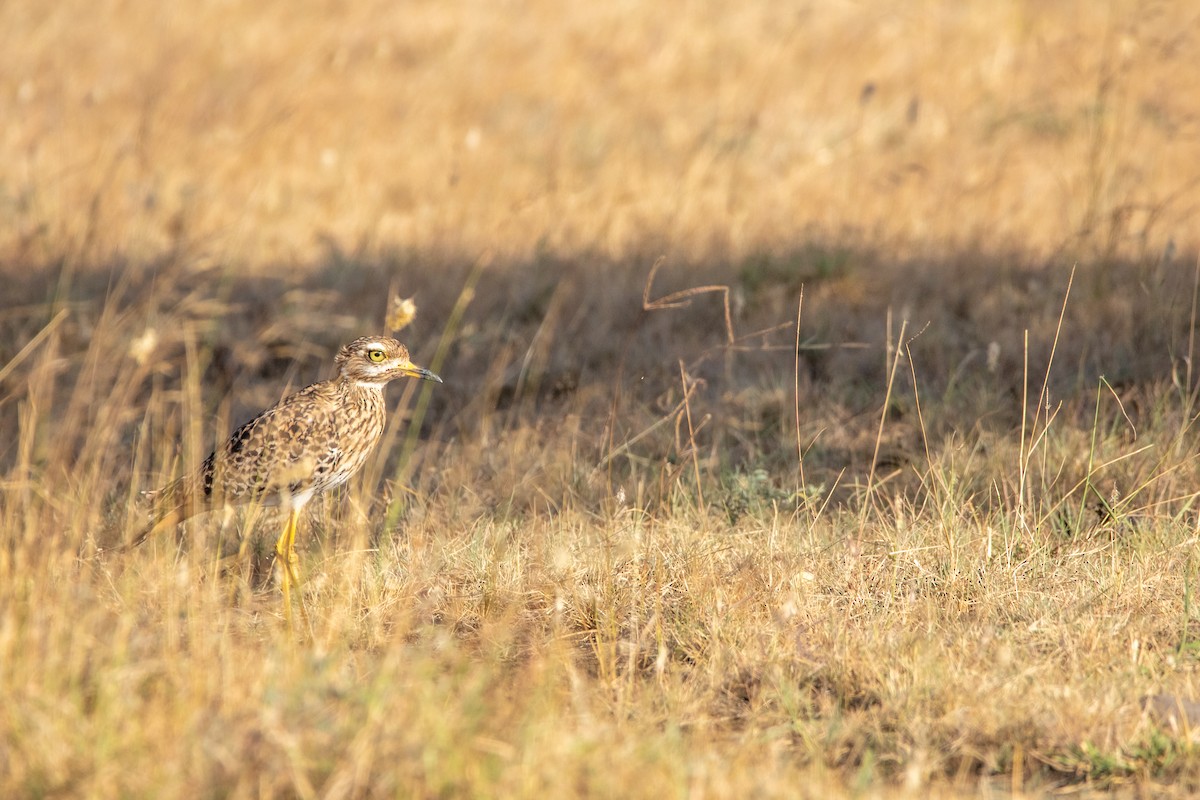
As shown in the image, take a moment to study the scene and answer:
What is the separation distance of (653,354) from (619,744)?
422 centimetres

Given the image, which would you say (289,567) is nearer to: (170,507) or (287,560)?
(287,560)

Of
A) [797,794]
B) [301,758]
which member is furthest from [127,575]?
[797,794]

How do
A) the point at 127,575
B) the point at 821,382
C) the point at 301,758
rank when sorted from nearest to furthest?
the point at 301,758
the point at 127,575
the point at 821,382

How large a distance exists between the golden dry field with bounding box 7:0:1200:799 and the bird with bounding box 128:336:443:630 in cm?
12

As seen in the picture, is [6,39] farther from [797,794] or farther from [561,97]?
[797,794]

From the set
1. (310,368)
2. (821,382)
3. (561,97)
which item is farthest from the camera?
(561,97)

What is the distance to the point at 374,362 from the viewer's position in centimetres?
533

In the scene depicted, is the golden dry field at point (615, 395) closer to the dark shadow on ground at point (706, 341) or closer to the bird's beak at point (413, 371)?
the dark shadow on ground at point (706, 341)

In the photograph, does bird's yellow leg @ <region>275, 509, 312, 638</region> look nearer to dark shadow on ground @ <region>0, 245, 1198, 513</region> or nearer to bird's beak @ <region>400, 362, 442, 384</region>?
bird's beak @ <region>400, 362, 442, 384</region>

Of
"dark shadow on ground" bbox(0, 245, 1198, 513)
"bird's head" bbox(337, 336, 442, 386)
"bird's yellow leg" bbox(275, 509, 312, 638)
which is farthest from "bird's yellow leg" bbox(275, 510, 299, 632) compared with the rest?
"dark shadow on ground" bbox(0, 245, 1198, 513)

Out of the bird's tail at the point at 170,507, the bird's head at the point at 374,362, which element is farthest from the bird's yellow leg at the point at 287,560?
the bird's head at the point at 374,362

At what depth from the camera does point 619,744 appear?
11.5ft

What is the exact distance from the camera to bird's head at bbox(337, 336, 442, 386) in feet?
17.5

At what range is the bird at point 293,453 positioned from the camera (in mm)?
5059
